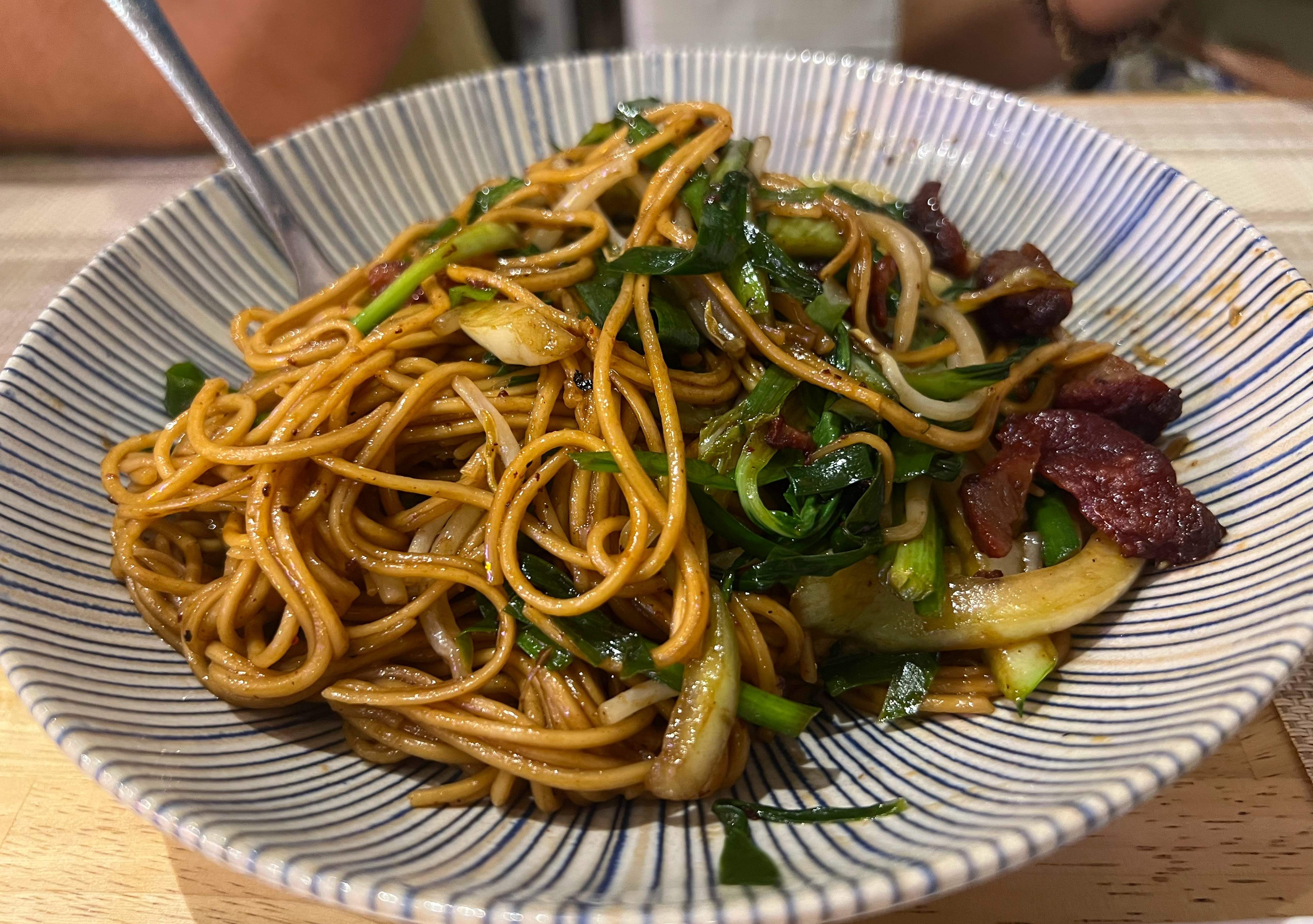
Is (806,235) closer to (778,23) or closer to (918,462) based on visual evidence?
(918,462)

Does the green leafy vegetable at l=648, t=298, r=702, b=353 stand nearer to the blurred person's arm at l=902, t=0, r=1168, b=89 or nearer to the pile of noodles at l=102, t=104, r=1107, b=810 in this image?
the pile of noodles at l=102, t=104, r=1107, b=810

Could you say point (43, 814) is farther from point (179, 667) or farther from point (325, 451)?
point (325, 451)

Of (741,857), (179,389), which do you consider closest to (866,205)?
(741,857)

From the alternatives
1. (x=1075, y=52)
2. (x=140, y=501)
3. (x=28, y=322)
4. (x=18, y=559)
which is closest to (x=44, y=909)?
(x=18, y=559)

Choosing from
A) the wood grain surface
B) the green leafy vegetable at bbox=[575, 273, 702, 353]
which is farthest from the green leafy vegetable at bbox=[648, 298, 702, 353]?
the wood grain surface

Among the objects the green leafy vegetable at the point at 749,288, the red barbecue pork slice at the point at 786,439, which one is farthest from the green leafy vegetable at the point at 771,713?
the green leafy vegetable at the point at 749,288

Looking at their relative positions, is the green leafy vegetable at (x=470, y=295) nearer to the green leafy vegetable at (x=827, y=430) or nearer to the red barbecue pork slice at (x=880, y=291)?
the green leafy vegetable at (x=827, y=430)

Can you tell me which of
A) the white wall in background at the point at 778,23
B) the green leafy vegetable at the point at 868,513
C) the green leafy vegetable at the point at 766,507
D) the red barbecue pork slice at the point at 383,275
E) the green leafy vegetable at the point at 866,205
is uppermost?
the white wall in background at the point at 778,23
